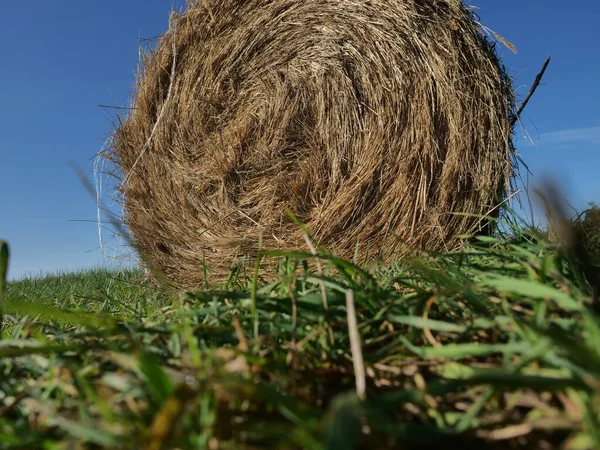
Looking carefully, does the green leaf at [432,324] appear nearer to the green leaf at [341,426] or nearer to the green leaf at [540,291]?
the green leaf at [540,291]

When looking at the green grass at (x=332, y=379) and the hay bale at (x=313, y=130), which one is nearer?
the green grass at (x=332, y=379)

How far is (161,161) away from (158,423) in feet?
8.41

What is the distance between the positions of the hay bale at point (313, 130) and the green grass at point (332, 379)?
1419mm

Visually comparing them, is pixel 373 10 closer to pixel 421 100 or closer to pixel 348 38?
pixel 348 38

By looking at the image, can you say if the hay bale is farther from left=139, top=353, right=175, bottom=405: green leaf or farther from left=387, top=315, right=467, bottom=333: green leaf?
left=139, top=353, right=175, bottom=405: green leaf

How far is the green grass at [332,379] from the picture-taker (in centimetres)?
43

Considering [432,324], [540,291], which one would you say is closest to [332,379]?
[432,324]

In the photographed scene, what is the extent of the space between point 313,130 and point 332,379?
1961 millimetres

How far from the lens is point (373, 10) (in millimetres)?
2350

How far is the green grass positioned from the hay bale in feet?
4.66

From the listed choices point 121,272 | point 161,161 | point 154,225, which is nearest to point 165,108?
point 161,161

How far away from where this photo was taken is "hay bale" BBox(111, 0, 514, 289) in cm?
225

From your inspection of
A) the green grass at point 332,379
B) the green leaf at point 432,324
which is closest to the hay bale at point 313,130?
the green grass at point 332,379

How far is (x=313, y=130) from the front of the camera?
2.48m
